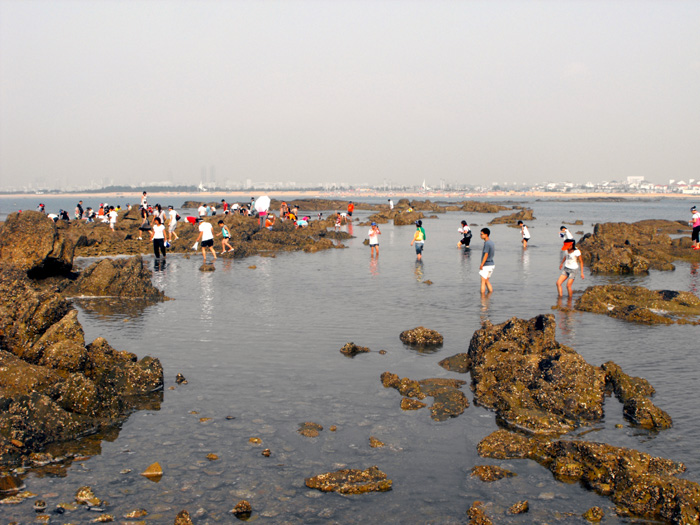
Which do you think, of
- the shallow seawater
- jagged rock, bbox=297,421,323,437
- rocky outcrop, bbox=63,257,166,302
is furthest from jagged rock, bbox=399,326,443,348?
rocky outcrop, bbox=63,257,166,302

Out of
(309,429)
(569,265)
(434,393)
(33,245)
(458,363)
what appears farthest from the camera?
(33,245)

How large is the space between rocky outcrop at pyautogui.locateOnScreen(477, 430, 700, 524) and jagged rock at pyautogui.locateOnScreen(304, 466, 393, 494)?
64.3 inches

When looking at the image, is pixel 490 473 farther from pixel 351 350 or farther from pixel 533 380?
pixel 351 350

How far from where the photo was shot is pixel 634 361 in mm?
11672

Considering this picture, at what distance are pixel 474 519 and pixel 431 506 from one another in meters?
0.52

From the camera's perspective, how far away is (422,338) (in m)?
13.1

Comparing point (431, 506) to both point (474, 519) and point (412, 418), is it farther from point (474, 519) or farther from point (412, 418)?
point (412, 418)

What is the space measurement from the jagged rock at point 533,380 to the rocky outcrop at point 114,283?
1176 cm

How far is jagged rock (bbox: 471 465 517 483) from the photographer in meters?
6.99

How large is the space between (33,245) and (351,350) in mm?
A: 13812

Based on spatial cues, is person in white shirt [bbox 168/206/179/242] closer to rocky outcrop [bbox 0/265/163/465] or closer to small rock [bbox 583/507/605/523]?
rocky outcrop [bbox 0/265/163/465]

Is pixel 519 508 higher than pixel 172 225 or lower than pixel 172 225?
lower

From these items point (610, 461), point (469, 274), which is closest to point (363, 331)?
point (610, 461)

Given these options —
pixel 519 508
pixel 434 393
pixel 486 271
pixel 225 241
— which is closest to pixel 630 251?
pixel 486 271
